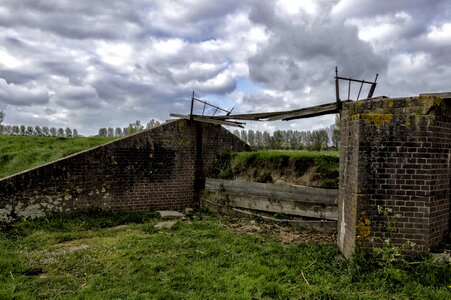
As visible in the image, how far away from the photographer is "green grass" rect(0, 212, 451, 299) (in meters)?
5.17

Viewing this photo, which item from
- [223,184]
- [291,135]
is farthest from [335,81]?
[291,135]

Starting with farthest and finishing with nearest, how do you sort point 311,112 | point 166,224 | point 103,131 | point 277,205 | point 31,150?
1. point 103,131
2. point 31,150
3. point 277,205
4. point 166,224
5. point 311,112

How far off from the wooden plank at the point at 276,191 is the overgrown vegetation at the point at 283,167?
376 mm

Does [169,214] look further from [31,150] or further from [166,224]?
[31,150]

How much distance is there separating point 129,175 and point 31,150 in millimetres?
12061

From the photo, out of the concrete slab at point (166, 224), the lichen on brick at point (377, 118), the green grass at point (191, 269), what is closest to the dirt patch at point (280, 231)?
the green grass at point (191, 269)

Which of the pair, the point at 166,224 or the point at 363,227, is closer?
the point at 363,227

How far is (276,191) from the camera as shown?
403 inches

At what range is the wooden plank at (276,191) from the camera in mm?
9141

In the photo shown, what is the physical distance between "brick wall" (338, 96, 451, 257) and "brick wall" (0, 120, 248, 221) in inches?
291

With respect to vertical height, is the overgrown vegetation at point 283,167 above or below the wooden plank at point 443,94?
below

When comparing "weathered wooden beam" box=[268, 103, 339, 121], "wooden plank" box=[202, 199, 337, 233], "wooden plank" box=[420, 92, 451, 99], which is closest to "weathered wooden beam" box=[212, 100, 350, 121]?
"weathered wooden beam" box=[268, 103, 339, 121]

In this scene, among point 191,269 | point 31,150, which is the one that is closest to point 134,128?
point 31,150

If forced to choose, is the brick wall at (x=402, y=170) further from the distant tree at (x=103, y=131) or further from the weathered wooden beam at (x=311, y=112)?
the distant tree at (x=103, y=131)
